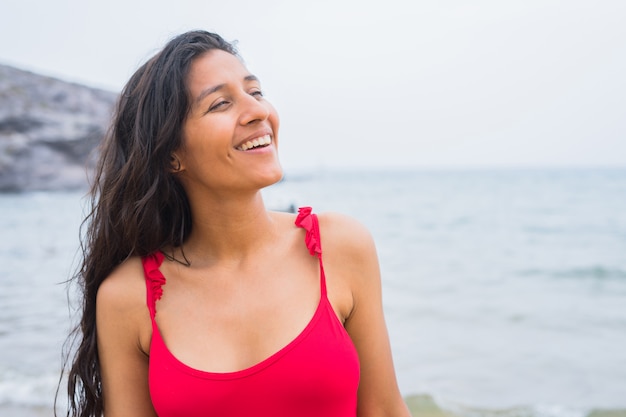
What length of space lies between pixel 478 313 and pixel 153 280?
5952 millimetres

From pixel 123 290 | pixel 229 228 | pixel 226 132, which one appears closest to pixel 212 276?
pixel 229 228

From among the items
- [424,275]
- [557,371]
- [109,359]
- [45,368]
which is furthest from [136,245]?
[424,275]

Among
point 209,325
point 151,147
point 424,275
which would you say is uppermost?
point 151,147

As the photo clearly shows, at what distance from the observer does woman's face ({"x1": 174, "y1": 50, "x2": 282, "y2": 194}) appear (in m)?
2.01

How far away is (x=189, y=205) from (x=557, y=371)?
4.28 metres

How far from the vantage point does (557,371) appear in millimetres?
5484

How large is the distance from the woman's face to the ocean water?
2.20m

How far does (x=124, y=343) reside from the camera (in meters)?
2.11

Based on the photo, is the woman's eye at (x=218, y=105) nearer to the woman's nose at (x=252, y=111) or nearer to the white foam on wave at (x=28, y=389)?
the woman's nose at (x=252, y=111)

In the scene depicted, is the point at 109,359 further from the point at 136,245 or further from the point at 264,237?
the point at 264,237

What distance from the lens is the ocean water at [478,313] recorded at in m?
4.97

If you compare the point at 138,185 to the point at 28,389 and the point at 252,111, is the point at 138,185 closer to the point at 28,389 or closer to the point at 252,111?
the point at 252,111

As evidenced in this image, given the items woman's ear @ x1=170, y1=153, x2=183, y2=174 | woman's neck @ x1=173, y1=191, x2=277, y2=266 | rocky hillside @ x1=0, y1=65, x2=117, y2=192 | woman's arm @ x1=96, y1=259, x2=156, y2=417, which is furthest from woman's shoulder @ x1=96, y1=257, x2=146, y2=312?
rocky hillside @ x1=0, y1=65, x2=117, y2=192

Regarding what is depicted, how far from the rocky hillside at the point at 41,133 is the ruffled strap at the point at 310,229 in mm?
29700
